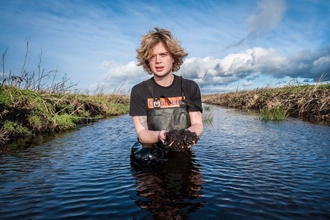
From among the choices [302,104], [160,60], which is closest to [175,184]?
[160,60]

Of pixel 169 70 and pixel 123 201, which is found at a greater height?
pixel 169 70

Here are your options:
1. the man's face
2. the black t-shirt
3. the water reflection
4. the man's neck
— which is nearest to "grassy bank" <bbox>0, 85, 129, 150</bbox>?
the black t-shirt

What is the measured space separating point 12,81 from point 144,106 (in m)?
6.60

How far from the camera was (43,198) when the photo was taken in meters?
2.76

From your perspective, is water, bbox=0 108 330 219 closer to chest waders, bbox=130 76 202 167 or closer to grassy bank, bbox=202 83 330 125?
chest waders, bbox=130 76 202 167

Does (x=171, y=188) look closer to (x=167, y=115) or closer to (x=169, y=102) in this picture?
(x=167, y=115)

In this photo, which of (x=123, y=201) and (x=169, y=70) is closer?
(x=123, y=201)

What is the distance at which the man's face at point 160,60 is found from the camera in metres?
4.18

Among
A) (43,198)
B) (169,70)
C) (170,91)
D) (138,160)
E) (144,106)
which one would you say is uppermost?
(169,70)

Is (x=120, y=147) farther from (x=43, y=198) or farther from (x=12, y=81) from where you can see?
(x=12, y=81)

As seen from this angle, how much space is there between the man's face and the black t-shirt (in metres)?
0.30

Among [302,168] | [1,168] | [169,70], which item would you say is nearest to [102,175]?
[1,168]

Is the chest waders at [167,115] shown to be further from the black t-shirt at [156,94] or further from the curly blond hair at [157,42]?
the curly blond hair at [157,42]

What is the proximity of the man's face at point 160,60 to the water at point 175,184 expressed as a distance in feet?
5.28
